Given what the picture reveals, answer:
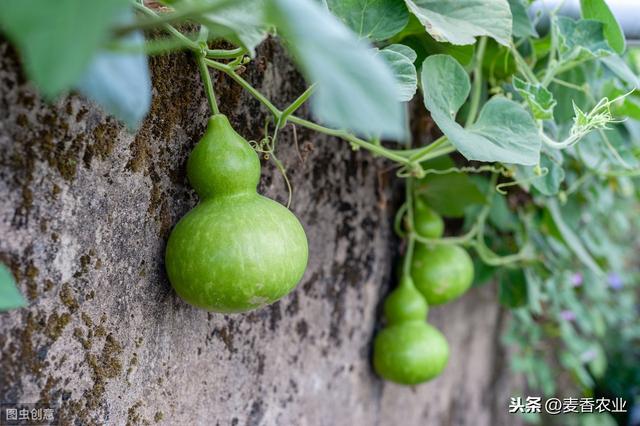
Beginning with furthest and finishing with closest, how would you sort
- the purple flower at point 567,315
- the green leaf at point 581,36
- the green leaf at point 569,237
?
the purple flower at point 567,315 → the green leaf at point 569,237 → the green leaf at point 581,36

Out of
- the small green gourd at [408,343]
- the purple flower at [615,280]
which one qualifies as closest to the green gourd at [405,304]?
the small green gourd at [408,343]

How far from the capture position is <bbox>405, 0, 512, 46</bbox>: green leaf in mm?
664

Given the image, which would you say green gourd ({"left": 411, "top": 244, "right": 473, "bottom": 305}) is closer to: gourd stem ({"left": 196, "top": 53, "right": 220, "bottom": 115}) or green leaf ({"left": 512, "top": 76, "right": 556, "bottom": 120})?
green leaf ({"left": 512, "top": 76, "right": 556, "bottom": 120})

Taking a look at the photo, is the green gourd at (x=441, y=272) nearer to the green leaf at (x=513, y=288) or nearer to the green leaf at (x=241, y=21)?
the green leaf at (x=513, y=288)

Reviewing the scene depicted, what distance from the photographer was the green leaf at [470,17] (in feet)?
2.18

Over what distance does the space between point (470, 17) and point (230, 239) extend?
1.21 ft

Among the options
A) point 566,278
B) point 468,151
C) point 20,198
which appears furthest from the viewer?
point 566,278

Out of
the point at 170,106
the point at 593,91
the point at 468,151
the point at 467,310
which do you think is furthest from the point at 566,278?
the point at 170,106

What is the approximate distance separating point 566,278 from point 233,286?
4.23ft

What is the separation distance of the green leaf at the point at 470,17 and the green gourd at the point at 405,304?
1.54ft

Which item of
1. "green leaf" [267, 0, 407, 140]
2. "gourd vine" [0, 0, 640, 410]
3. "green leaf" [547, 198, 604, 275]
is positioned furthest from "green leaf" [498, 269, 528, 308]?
"green leaf" [267, 0, 407, 140]

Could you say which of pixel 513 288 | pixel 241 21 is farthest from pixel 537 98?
pixel 513 288

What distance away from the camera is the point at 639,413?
2463mm

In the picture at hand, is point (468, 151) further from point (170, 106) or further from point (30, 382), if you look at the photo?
point (30, 382)
